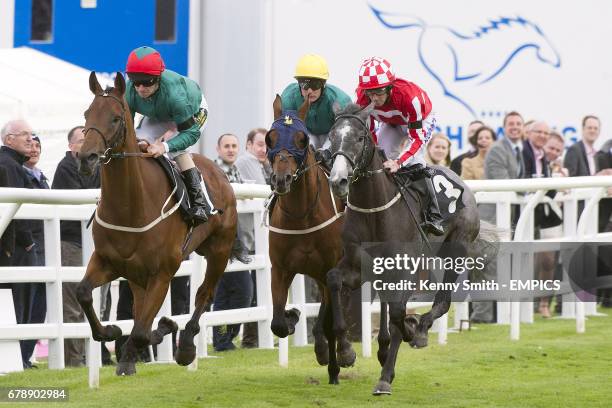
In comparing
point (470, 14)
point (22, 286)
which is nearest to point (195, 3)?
point (470, 14)

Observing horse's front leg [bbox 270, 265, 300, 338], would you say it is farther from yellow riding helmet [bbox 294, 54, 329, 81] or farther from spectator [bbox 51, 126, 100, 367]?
spectator [bbox 51, 126, 100, 367]

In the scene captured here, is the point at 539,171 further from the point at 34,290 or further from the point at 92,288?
the point at 92,288

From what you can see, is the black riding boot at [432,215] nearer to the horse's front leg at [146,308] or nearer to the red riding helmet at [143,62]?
the horse's front leg at [146,308]

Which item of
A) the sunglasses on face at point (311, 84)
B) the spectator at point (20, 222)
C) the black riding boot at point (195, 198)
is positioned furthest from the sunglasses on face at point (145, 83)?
A: the spectator at point (20, 222)

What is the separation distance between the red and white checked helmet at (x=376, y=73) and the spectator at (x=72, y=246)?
2.16 m

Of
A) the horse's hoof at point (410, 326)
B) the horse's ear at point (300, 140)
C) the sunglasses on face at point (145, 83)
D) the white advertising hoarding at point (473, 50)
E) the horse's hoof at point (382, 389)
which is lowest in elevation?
the horse's hoof at point (382, 389)

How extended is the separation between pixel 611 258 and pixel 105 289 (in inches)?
214

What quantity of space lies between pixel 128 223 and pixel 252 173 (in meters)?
3.60

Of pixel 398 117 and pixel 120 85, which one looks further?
pixel 398 117

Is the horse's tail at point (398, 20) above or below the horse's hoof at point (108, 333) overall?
above

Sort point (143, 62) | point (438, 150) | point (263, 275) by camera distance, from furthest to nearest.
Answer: point (438, 150), point (263, 275), point (143, 62)

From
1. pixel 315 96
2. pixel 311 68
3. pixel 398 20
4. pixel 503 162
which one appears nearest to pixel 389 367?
pixel 315 96

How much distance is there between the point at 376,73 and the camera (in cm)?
849

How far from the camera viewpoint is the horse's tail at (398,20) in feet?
47.3
